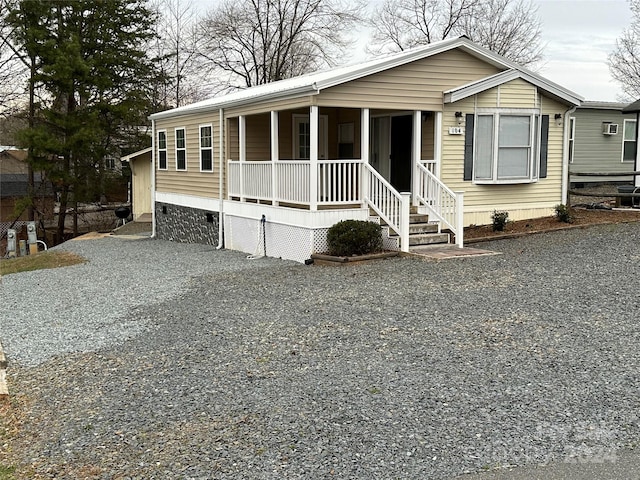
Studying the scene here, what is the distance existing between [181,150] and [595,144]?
47.3ft

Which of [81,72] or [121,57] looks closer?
[81,72]

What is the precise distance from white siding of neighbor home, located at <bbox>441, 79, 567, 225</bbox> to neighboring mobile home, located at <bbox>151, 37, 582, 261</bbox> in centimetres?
2

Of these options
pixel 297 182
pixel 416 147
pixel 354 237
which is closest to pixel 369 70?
pixel 416 147

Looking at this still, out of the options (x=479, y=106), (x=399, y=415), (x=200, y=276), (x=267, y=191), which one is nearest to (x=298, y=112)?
(x=267, y=191)

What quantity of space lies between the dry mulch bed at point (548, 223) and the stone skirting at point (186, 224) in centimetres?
604

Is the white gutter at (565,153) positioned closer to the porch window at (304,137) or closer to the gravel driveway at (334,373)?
the gravel driveway at (334,373)

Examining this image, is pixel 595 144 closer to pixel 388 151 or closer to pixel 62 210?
pixel 388 151

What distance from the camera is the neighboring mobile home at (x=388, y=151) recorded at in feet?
37.7

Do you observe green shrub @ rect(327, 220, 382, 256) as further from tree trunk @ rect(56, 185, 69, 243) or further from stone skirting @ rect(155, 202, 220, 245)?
tree trunk @ rect(56, 185, 69, 243)

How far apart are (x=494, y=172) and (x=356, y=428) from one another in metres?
10.2

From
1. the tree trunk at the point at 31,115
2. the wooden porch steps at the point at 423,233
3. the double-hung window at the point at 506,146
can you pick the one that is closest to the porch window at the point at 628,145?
the double-hung window at the point at 506,146

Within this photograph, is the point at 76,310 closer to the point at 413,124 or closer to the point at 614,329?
the point at 614,329

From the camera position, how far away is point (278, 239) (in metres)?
12.5

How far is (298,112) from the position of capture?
579 inches
